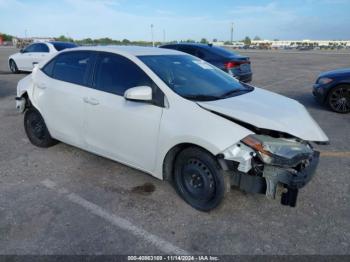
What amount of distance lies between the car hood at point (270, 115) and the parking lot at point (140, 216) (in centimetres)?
90

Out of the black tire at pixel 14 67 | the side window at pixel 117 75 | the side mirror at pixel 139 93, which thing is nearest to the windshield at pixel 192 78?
the side window at pixel 117 75

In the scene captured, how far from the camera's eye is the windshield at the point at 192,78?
3506mm

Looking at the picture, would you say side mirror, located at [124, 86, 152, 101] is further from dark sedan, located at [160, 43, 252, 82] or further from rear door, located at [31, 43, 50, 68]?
rear door, located at [31, 43, 50, 68]

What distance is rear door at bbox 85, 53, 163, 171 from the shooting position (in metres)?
3.45

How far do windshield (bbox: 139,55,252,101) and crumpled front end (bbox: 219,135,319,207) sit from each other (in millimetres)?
793

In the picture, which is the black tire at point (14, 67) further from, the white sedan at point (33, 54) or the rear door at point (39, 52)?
the rear door at point (39, 52)

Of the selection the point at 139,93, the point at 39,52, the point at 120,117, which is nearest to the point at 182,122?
the point at 139,93

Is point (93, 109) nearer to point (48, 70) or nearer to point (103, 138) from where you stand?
point (103, 138)

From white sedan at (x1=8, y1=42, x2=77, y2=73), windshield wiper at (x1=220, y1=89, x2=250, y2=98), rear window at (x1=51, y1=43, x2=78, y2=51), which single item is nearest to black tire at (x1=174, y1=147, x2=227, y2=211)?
windshield wiper at (x1=220, y1=89, x2=250, y2=98)

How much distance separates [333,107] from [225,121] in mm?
5791

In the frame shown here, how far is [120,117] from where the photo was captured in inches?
143

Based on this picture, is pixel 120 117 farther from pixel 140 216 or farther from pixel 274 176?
pixel 274 176

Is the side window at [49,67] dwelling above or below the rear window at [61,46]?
below

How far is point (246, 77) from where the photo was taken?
393 inches
